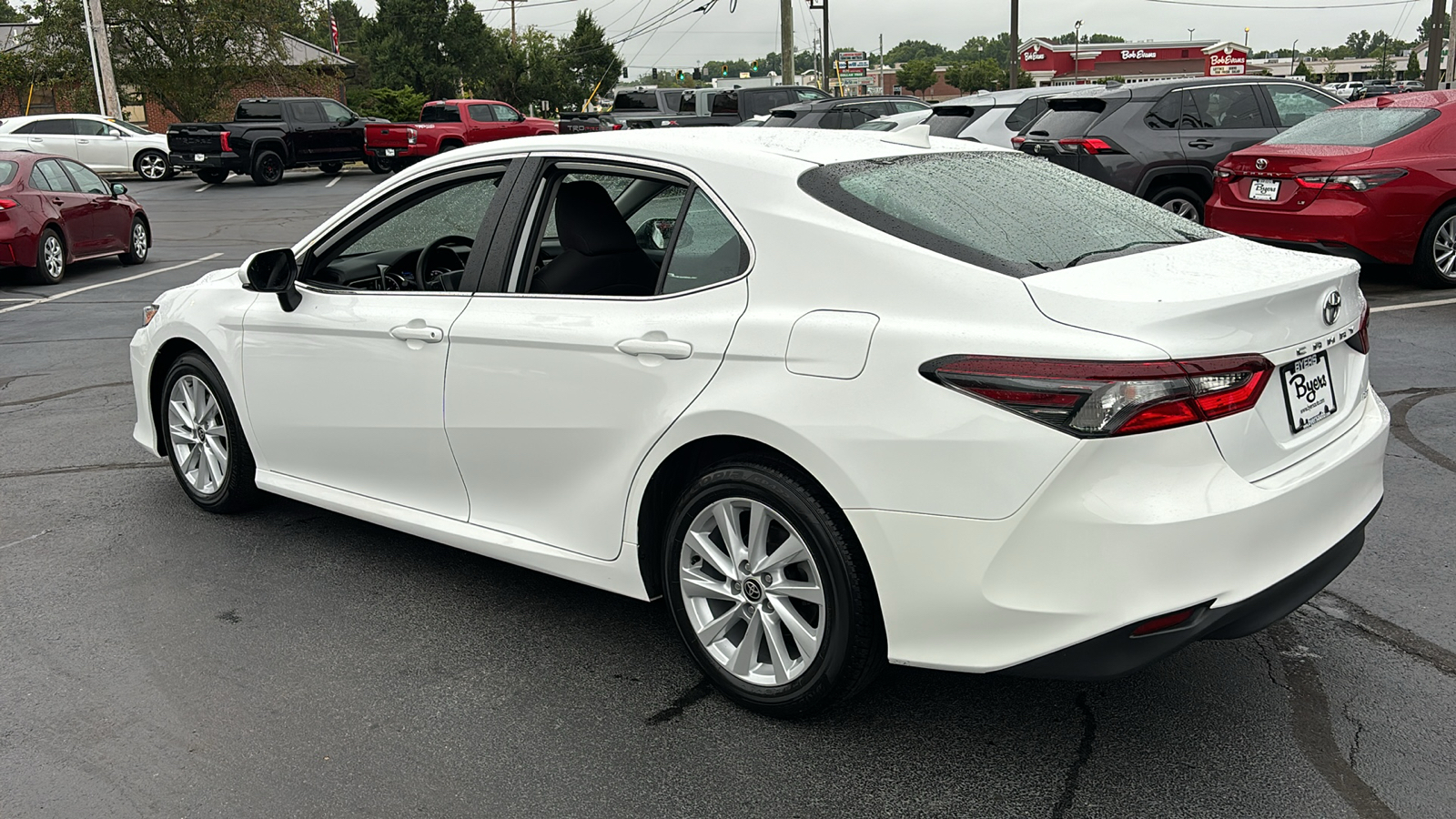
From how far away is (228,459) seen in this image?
16.8 ft

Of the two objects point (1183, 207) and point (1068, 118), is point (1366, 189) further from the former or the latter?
point (1068, 118)

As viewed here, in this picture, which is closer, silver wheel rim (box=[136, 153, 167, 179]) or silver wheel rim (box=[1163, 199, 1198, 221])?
silver wheel rim (box=[1163, 199, 1198, 221])

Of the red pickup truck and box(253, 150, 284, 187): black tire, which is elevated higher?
the red pickup truck

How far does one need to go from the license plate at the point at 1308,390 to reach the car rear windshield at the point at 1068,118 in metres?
9.71

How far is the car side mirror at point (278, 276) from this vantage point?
15.0ft

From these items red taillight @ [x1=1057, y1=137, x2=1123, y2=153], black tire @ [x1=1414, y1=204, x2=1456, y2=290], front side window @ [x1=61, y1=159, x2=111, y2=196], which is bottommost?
black tire @ [x1=1414, y1=204, x2=1456, y2=290]

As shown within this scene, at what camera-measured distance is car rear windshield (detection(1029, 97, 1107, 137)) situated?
40.9 feet

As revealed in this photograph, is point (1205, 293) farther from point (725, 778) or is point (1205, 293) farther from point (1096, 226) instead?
point (725, 778)

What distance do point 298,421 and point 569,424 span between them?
5.02 feet

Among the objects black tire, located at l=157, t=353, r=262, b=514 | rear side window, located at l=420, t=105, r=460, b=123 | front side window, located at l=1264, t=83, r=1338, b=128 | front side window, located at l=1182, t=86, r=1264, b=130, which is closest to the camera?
black tire, located at l=157, t=353, r=262, b=514

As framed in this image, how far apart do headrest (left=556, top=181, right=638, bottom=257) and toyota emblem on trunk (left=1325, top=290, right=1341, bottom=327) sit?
215 centimetres

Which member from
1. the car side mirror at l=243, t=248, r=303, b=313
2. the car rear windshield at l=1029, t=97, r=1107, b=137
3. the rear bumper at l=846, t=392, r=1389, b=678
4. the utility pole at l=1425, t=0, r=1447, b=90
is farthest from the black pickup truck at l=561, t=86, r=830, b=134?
the rear bumper at l=846, t=392, r=1389, b=678

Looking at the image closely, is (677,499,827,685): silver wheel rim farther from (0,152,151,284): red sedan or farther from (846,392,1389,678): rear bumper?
(0,152,151,284): red sedan

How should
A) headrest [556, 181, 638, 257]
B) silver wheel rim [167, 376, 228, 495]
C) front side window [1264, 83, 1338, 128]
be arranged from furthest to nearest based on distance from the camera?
1. front side window [1264, 83, 1338, 128]
2. silver wheel rim [167, 376, 228, 495]
3. headrest [556, 181, 638, 257]
